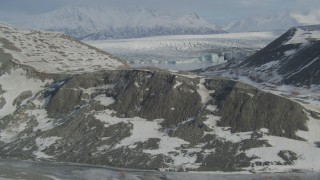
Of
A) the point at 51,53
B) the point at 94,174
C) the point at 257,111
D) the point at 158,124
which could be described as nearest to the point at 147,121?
the point at 158,124

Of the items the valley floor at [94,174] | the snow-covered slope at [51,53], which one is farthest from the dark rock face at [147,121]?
the snow-covered slope at [51,53]

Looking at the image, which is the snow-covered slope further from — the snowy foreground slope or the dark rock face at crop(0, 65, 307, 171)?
the dark rock face at crop(0, 65, 307, 171)

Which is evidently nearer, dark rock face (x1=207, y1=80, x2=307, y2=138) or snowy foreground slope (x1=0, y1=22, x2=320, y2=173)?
snowy foreground slope (x1=0, y1=22, x2=320, y2=173)

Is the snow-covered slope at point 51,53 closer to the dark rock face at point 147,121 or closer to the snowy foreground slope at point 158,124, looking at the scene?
the snowy foreground slope at point 158,124

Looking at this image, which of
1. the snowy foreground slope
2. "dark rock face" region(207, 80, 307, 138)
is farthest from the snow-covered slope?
"dark rock face" region(207, 80, 307, 138)

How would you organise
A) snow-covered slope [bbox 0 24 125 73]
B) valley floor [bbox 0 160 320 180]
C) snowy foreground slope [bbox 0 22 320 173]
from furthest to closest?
1. snow-covered slope [bbox 0 24 125 73]
2. snowy foreground slope [bbox 0 22 320 173]
3. valley floor [bbox 0 160 320 180]
